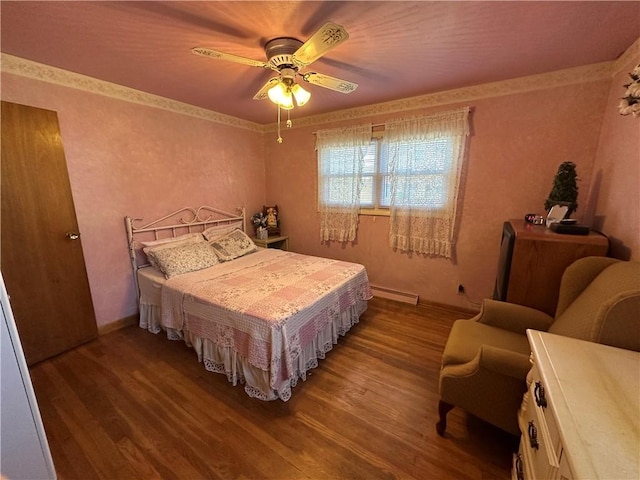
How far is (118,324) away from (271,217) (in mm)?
2252

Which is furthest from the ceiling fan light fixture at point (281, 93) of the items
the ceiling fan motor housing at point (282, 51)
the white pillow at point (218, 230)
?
the white pillow at point (218, 230)

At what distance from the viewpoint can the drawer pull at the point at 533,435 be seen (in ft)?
3.02

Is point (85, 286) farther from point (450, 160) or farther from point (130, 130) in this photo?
point (450, 160)

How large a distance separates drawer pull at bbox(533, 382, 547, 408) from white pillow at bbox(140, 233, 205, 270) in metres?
2.93

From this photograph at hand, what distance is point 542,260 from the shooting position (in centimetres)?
165

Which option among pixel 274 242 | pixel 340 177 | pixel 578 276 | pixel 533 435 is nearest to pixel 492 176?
pixel 578 276

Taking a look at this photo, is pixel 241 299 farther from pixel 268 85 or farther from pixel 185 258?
pixel 268 85

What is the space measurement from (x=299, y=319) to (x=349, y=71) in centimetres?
205

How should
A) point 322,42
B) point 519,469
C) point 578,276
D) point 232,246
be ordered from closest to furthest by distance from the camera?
point 519,469
point 322,42
point 578,276
point 232,246

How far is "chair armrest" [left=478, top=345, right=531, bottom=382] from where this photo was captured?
3.86ft

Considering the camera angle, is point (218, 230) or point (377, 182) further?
point (218, 230)

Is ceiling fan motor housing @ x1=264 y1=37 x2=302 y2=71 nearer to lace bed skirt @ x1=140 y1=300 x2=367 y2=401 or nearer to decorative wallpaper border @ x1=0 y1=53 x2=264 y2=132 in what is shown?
decorative wallpaper border @ x1=0 y1=53 x2=264 y2=132

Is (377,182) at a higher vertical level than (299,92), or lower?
lower

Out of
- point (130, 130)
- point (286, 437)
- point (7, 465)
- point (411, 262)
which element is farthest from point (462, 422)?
point (130, 130)
